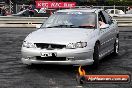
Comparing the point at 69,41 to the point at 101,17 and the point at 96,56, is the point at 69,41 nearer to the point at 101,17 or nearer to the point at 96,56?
the point at 96,56

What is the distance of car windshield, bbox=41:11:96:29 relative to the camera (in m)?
11.9

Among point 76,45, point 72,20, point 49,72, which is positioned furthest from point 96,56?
point 72,20

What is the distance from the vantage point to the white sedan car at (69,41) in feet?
34.6

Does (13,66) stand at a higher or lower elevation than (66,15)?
lower

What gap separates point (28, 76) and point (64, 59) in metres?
0.97

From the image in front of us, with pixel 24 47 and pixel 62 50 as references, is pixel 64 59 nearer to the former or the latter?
pixel 62 50

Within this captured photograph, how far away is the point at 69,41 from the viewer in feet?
34.7

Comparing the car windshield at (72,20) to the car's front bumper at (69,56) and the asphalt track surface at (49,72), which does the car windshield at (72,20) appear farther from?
the car's front bumper at (69,56)

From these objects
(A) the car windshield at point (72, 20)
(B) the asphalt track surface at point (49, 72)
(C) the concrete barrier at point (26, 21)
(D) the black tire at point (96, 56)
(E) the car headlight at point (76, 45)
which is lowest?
(C) the concrete barrier at point (26, 21)

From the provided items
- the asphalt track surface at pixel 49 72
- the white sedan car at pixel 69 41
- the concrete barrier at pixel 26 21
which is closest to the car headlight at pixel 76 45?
the white sedan car at pixel 69 41

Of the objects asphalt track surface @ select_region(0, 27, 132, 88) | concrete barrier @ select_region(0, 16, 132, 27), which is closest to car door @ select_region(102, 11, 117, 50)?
asphalt track surface @ select_region(0, 27, 132, 88)

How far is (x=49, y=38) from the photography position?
35.4ft

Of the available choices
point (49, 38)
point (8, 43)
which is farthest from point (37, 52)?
point (8, 43)

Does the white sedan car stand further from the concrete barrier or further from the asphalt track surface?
the concrete barrier
